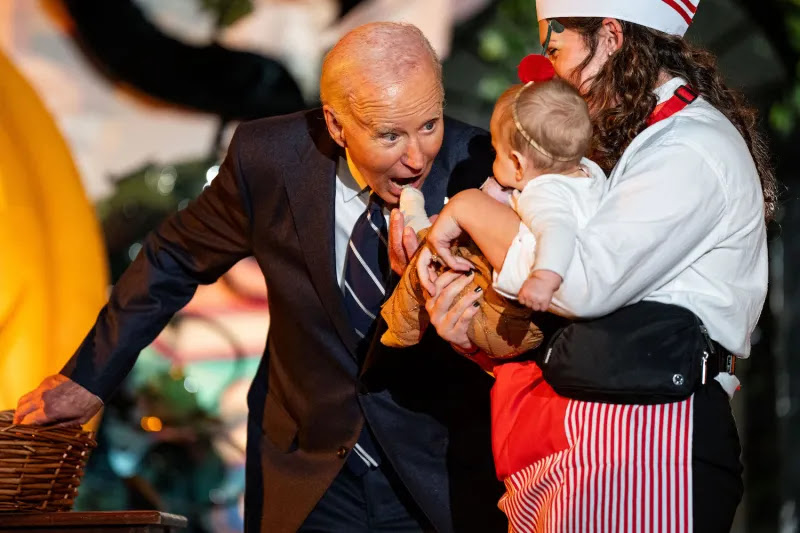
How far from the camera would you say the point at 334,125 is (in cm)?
267

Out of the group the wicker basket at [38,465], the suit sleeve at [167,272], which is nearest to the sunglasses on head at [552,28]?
the suit sleeve at [167,272]

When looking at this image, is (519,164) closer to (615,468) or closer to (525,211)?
(525,211)

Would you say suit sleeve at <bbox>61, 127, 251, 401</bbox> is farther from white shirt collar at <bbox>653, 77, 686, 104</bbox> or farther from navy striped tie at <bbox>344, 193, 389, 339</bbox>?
white shirt collar at <bbox>653, 77, 686, 104</bbox>

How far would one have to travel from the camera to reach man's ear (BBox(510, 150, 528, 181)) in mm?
2033

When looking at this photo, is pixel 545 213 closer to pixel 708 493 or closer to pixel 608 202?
pixel 608 202

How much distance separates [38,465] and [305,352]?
68 centimetres

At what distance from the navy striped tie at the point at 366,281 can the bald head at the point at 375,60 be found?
29 cm

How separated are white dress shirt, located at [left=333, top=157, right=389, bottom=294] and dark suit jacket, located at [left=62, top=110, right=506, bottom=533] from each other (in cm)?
5

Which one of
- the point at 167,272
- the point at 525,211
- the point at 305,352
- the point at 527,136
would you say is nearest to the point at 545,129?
the point at 527,136

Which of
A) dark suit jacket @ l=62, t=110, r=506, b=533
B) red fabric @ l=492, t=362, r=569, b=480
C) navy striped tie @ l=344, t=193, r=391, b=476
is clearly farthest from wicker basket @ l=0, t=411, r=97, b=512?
red fabric @ l=492, t=362, r=569, b=480

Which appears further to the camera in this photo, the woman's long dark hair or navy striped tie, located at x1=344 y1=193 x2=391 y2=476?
navy striped tie, located at x1=344 y1=193 x2=391 y2=476

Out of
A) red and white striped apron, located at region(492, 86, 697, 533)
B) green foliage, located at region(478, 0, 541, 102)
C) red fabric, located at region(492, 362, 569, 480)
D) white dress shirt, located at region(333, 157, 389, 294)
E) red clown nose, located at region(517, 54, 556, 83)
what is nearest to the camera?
red and white striped apron, located at region(492, 86, 697, 533)

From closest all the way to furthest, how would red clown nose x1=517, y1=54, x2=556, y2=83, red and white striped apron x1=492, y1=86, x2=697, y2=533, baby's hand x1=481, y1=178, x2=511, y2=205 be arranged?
red and white striped apron x1=492, y1=86, x2=697, y2=533 < baby's hand x1=481, y1=178, x2=511, y2=205 < red clown nose x1=517, y1=54, x2=556, y2=83

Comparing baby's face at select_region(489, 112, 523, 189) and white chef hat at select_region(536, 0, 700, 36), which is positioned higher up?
white chef hat at select_region(536, 0, 700, 36)
